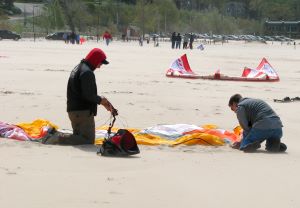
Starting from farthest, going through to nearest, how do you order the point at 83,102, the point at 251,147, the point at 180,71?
the point at 180,71, the point at 83,102, the point at 251,147

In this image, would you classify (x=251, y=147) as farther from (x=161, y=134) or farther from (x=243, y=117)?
(x=161, y=134)

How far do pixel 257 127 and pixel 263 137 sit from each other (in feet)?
0.49

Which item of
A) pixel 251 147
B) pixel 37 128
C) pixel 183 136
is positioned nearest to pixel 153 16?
pixel 37 128

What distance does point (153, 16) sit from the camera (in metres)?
112

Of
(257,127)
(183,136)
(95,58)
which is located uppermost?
(95,58)

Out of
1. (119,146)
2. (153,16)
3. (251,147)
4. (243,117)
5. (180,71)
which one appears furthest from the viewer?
(153,16)

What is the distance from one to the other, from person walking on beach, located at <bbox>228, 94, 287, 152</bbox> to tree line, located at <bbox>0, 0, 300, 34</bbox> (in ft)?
282

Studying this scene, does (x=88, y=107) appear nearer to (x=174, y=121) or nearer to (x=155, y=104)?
(x=174, y=121)

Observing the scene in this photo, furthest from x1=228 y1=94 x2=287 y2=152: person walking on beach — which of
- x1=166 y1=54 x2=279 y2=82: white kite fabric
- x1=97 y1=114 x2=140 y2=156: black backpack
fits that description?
x1=166 y1=54 x2=279 y2=82: white kite fabric

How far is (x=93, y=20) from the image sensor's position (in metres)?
112

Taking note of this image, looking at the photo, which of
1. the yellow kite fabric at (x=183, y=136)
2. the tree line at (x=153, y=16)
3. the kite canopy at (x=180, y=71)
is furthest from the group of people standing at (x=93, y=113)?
the tree line at (x=153, y=16)

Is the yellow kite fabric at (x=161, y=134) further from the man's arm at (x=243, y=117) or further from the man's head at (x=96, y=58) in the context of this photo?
the man's head at (x=96, y=58)

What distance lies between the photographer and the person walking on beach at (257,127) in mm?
8414

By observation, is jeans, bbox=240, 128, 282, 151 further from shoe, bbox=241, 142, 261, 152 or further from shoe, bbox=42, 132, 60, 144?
shoe, bbox=42, 132, 60, 144
